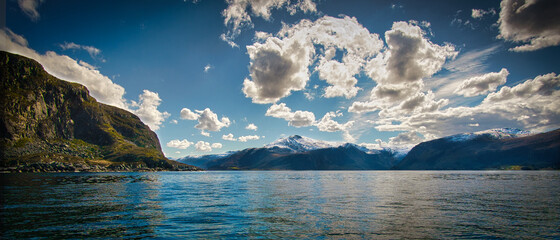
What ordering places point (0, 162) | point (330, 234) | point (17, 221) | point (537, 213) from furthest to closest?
1. point (0, 162)
2. point (537, 213)
3. point (17, 221)
4. point (330, 234)

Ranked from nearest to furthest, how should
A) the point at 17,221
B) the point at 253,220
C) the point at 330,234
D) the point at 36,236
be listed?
the point at 36,236, the point at 330,234, the point at 17,221, the point at 253,220

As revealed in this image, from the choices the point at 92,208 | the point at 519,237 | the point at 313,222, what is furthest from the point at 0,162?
the point at 519,237

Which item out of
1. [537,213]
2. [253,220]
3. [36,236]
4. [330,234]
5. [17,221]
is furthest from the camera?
[537,213]

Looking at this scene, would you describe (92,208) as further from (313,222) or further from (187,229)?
(313,222)

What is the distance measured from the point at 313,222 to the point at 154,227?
1430 cm

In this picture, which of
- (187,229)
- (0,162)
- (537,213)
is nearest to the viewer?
(187,229)

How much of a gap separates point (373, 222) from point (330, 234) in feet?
21.6

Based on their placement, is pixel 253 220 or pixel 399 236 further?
pixel 253 220

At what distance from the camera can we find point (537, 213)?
27047mm

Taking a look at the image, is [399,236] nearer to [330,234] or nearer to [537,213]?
[330,234]

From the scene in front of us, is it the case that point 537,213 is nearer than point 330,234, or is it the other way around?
point 330,234

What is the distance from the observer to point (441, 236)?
59.7ft

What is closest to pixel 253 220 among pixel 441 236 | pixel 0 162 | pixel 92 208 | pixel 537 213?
pixel 441 236

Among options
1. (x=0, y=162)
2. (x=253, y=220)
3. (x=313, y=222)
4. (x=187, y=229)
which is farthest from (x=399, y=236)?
(x=0, y=162)
